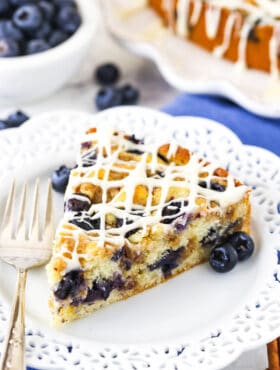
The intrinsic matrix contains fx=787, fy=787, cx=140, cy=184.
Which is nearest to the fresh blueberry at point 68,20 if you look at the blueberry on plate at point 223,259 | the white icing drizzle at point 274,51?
the white icing drizzle at point 274,51

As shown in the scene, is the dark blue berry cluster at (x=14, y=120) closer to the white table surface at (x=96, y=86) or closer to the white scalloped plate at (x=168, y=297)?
the white scalloped plate at (x=168, y=297)

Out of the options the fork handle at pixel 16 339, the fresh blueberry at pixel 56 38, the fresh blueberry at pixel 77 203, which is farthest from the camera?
the fresh blueberry at pixel 56 38

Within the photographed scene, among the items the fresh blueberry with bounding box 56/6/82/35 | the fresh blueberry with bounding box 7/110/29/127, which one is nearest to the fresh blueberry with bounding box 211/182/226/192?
the fresh blueberry with bounding box 7/110/29/127

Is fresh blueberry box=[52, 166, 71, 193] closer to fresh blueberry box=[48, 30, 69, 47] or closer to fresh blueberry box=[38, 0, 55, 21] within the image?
fresh blueberry box=[48, 30, 69, 47]

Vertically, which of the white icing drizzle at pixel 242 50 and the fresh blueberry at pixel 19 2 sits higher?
the fresh blueberry at pixel 19 2

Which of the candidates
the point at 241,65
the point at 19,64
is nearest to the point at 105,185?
the point at 19,64

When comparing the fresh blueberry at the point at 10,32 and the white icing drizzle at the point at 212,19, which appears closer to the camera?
the fresh blueberry at the point at 10,32

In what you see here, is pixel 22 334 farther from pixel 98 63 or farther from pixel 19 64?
pixel 98 63
